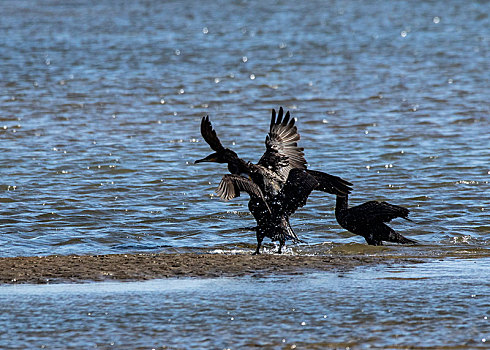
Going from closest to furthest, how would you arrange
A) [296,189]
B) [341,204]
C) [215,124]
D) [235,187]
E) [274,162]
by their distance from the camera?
[235,187], [296,189], [341,204], [274,162], [215,124]

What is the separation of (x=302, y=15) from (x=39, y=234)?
32859 mm

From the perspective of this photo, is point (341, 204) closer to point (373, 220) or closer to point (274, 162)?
point (373, 220)

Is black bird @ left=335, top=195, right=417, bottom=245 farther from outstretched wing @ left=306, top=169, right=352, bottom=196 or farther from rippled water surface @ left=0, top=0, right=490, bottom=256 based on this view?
rippled water surface @ left=0, top=0, right=490, bottom=256

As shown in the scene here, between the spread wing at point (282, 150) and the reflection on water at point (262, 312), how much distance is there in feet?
9.03

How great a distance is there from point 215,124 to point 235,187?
25.5ft

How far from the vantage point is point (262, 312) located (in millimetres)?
6211

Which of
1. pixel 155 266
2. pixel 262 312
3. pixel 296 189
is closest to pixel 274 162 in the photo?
pixel 296 189

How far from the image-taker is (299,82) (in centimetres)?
2166

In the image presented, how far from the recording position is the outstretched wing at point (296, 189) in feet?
29.6

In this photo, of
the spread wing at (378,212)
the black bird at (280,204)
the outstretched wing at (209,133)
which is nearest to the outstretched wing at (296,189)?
the black bird at (280,204)

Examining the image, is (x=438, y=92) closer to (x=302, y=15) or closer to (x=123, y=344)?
(x=123, y=344)

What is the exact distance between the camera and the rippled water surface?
10211 millimetres

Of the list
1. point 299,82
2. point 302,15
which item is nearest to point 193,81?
point 299,82

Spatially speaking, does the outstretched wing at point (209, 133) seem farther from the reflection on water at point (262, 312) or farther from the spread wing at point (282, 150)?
the reflection on water at point (262, 312)
